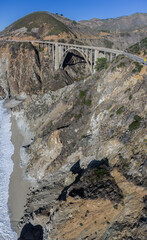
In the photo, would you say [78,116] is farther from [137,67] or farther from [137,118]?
[137,67]

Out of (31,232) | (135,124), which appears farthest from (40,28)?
(31,232)

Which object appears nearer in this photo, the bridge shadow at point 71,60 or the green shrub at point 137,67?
the green shrub at point 137,67

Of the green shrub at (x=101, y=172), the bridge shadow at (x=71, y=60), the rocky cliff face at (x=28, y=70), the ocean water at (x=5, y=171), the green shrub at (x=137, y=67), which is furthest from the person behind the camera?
the bridge shadow at (x=71, y=60)

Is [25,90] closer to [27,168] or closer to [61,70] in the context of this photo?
[61,70]

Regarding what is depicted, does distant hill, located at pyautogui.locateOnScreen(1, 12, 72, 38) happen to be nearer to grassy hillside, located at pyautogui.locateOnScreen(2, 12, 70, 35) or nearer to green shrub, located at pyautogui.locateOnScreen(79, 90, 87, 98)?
grassy hillside, located at pyautogui.locateOnScreen(2, 12, 70, 35)

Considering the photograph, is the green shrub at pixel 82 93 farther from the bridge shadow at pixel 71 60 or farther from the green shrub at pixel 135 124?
the bridge shadow at pixel 71 60

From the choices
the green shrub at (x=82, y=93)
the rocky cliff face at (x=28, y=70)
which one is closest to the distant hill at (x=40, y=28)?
the rocky cliff face at (x=28, y=70)

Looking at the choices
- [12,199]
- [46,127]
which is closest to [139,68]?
[46,127]
